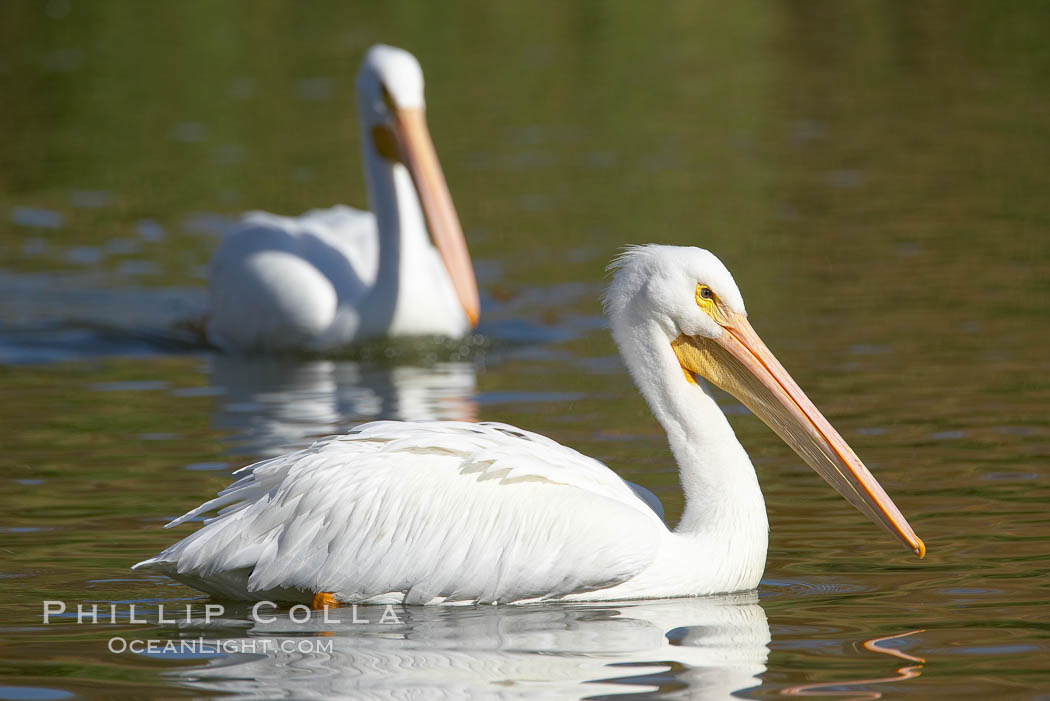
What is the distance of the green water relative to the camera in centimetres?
482

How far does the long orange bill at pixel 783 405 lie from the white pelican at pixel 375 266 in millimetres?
4138

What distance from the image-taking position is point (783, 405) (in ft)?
18.2

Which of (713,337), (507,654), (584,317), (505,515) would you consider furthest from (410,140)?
(507,654)

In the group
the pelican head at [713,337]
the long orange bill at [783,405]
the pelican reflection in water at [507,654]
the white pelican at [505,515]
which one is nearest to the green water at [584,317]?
the pelican reflection in water at [507,654]

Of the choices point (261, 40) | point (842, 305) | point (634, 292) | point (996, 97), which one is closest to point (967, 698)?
point (634, 292)

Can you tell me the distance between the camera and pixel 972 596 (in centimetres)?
522

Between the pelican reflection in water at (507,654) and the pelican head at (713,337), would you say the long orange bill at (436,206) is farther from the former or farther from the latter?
the pelican reflection in water at (507,654)

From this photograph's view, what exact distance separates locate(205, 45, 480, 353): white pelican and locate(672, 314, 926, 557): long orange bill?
13.6ft

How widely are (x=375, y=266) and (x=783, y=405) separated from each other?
5.29 m

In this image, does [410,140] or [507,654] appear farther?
[410,140]

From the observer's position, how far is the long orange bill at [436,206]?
9.80 meters

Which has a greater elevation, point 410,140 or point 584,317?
point 410,140

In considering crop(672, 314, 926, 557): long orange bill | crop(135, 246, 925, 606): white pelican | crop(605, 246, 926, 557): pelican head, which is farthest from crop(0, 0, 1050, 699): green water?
crop(605, 246, 926, 557): pelican head

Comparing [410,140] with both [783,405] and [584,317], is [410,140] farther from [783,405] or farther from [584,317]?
[783,405]
